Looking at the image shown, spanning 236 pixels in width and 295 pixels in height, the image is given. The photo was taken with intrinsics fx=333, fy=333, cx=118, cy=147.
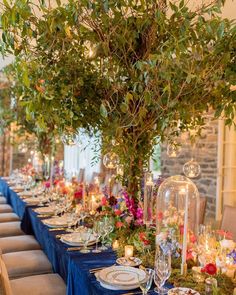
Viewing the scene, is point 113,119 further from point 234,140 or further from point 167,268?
point 234,140

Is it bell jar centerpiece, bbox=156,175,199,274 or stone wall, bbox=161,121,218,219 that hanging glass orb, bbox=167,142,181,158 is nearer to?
bell jar centerpiece, bbox=156,175,199,274

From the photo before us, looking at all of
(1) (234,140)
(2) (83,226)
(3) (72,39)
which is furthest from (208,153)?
(3) (72,39)

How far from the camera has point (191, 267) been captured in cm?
187

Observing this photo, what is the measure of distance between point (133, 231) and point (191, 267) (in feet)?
1.74

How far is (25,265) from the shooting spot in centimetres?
269

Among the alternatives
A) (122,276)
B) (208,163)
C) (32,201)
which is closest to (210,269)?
(122,276)

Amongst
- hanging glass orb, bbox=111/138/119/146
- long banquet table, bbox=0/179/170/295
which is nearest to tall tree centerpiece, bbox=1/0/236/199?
hanging glass orb, bbox=111/138/119/146

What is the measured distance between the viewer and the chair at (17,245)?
3.19m

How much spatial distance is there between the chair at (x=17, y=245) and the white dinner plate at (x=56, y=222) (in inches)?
18.8

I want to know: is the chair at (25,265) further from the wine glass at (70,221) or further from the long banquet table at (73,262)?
the wine glass at (70,221)

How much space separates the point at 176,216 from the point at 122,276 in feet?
1.81

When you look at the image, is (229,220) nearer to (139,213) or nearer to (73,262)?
(139,213)

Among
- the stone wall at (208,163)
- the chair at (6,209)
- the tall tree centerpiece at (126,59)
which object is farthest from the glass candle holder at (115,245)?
the stone wall at (208,163)

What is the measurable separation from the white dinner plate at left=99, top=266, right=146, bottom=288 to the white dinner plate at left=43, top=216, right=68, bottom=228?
1.08 meters
